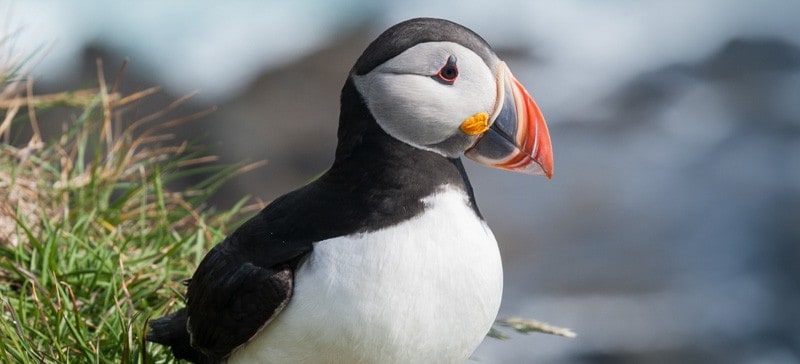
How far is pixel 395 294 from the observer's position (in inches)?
98.9

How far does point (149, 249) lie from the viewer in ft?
14.3

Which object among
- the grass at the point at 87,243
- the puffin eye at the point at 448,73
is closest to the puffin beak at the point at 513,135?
the puffin eye at the point at 448,73

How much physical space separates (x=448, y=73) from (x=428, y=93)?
0.07 meters

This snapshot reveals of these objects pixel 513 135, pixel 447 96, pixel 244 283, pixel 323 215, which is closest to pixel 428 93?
pixel 447 96

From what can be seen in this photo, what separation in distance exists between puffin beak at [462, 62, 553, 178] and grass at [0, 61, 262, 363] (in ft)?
4.31

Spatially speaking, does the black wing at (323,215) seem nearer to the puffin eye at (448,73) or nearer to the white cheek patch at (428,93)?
the white cheek patch at (428,93)

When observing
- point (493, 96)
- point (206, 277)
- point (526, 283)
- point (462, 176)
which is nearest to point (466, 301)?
point (462, 176)

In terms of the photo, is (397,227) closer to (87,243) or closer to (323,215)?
(323,215)

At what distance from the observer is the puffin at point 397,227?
254 centimetres

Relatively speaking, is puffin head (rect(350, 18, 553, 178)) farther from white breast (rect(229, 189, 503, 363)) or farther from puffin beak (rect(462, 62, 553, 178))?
white breast (rect(229, 189, 503, 363))

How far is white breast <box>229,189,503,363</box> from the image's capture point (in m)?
2.52

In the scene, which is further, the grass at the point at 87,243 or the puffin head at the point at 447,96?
the grass at the point at 87,243

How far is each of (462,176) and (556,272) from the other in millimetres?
8347

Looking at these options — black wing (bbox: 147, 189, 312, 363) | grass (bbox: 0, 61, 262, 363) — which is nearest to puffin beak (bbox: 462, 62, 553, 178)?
black wing (bbox: 147, 189, 312, 363)
